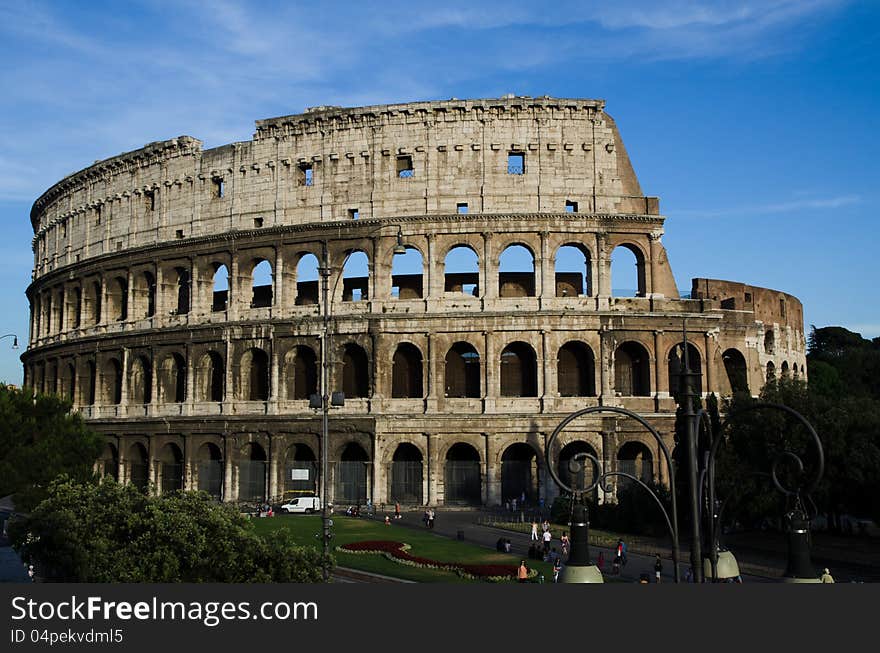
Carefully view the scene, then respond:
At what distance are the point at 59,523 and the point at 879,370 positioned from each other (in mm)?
75763

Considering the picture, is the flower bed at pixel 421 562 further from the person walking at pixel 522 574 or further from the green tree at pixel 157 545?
the green tree at pixel 157 545

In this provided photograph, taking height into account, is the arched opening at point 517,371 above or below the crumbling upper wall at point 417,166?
below

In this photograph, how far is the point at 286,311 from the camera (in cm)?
4341

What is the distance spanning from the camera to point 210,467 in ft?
147

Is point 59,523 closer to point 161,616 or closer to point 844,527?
point 161,616

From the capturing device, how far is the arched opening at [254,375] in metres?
44.2

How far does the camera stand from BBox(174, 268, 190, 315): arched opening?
4794 centimetres

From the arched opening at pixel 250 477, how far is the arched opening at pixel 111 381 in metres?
10.3

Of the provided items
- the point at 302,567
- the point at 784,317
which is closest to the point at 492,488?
the point at 302,567

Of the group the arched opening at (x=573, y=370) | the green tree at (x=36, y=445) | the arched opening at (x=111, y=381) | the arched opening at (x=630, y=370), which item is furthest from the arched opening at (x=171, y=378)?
the arched opening at (x=630, y=370)

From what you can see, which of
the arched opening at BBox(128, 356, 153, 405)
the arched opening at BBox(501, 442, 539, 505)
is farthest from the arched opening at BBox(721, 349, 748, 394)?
the arched opening at BBox(128, 356, 153, 405)

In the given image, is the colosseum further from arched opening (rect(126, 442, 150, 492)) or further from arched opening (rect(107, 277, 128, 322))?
arched opening (rect(107, 277, 128, 322))

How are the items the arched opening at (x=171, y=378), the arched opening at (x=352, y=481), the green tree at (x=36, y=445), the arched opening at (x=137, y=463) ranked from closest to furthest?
the green tree at (x=36, y=445) < the arched opening at (x=352, y=481) < the arched opening at (x=171, y=378) < the arched opening at (x=137, y=463)

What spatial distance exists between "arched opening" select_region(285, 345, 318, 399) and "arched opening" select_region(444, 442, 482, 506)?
25.7 feet
